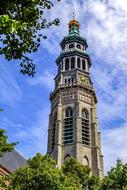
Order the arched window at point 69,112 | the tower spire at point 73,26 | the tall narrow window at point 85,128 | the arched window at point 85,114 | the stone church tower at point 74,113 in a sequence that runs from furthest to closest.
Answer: the tower spire at point 73,26 < the arched window at point 85,114 < the arched window at point 69,112 < the tall narrow window at point 85,128 < the stone church tower at point 74,113

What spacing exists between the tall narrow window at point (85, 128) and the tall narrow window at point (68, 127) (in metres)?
2.18

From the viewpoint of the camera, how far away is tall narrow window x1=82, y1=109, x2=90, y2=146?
6004 cm

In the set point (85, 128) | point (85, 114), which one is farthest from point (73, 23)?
point (85, 128)

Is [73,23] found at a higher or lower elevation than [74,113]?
higher

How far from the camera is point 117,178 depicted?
24703 millimetres

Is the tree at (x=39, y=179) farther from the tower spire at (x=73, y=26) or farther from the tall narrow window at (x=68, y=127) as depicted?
the tower spire at (x=73, y=26)

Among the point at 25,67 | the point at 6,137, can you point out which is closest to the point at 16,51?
the point at 25,67

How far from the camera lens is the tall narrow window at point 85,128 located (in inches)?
2364

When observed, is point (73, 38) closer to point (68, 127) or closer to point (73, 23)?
point (73, 23)

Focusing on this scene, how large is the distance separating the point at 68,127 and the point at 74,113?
3.02 m

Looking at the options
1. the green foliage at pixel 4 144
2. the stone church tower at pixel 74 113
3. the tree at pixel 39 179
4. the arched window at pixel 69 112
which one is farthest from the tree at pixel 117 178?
the arched window at pixel 69 112

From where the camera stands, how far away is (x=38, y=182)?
24594 mm

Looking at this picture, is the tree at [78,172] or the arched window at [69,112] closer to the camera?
the tree at [78,172]

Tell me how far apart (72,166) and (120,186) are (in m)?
12.3
